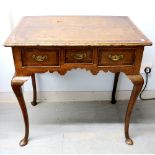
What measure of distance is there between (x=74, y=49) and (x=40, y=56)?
168mm

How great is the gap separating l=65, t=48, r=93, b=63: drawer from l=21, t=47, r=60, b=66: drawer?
0.17ft

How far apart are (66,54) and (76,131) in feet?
2.03

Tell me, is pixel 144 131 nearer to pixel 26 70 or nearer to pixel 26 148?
pixel 26 148

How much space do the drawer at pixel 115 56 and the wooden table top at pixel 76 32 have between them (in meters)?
0.05

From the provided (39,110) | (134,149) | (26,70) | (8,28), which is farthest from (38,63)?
(134,149)

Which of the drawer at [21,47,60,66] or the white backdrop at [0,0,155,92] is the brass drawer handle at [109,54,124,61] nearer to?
the drawer at [21,47,60,66]

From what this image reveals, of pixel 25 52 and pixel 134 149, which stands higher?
pixel 25 52

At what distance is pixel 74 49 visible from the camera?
1.09m

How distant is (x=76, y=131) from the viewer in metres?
1.50

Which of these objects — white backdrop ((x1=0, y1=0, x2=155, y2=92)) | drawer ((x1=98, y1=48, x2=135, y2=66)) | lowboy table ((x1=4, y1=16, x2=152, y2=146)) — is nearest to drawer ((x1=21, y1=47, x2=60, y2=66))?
lowboy table ((x1=4, y1=16, x2=152, y2=146))

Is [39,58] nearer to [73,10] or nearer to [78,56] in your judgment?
[78,56]

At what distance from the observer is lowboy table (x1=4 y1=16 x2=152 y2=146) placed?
1.06m

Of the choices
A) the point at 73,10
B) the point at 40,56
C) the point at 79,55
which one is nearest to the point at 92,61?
the point at 79,55

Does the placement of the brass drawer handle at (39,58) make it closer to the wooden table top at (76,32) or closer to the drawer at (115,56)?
the wooden table top at (76,32)
